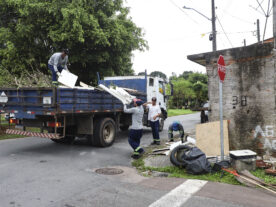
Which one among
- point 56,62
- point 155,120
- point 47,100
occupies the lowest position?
point 155,120

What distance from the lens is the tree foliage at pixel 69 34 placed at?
513 inches

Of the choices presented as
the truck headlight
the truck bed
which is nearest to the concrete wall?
the truck bed

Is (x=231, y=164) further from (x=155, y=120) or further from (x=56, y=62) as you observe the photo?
(x=56, y=62)

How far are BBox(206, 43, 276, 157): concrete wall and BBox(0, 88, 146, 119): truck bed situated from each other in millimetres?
3849

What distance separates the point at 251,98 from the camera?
649 centimetres

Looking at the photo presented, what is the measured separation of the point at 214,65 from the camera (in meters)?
7.23

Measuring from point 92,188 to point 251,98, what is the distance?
14.7 feet

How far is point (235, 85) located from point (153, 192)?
385 cm

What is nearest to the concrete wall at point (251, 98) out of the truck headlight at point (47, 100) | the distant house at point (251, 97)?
the distant house at point (251, 97)

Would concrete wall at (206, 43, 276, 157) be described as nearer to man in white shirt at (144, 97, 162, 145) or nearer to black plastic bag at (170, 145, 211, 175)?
black plastic bag at (170, 145, 211, 175)

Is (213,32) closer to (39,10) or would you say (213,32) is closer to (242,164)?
(39,10)

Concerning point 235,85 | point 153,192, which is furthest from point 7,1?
point 153,192

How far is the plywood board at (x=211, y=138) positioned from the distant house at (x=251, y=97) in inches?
8.3

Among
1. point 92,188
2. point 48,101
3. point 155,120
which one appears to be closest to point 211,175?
point 92,188
